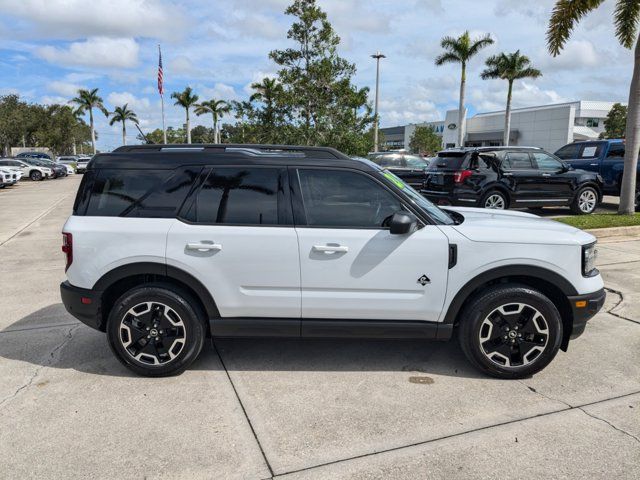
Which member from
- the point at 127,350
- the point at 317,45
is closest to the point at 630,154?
the point at 317,45

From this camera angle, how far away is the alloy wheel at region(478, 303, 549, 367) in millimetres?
3682

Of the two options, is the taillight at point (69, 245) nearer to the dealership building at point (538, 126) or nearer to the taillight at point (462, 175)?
the taillight at point (462, 175)

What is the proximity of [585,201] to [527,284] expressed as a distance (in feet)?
30.5

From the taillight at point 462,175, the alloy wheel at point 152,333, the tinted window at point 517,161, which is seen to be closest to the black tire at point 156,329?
the alloy wheel at point 152,333

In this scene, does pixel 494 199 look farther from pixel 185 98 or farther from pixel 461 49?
pixel 185 98

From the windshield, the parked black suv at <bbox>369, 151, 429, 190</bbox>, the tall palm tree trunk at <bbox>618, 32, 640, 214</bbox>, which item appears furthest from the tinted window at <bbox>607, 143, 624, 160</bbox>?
the windshield

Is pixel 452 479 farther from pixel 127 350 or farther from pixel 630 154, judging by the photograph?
pixel 630 154

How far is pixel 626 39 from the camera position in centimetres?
1143

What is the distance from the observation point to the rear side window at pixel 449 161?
10.8 m

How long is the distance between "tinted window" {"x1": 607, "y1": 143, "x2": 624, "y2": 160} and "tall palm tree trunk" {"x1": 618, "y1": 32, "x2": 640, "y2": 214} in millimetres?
2462

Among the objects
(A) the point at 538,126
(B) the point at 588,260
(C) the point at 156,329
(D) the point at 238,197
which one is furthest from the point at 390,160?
(A) the point at 538,126

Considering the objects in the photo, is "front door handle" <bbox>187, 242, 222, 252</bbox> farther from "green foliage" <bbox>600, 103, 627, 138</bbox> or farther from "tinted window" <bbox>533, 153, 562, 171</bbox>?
"green foliage" <bbox>600, 103, 627, 138</bbox>

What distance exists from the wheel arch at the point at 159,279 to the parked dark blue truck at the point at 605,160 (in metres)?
12.2

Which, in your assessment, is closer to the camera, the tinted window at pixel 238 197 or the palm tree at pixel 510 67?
the tinted window at pixel 238 197
